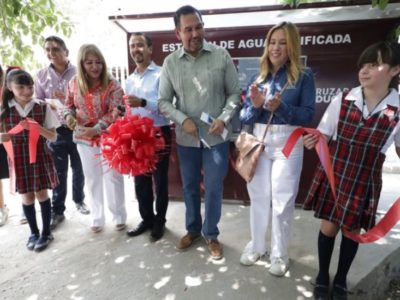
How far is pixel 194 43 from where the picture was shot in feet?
8.89

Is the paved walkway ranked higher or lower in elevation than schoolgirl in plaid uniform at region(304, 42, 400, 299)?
lower

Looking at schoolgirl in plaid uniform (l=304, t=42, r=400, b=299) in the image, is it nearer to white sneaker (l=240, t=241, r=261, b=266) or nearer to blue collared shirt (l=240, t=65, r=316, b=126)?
blue collared shirt (l=240, t=65, r=316, b=126)

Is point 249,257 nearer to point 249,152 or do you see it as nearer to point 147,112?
point 249,152

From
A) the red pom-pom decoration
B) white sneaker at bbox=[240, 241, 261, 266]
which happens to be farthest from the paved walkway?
the red pom-pom decoration

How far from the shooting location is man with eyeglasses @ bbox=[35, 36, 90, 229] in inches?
146

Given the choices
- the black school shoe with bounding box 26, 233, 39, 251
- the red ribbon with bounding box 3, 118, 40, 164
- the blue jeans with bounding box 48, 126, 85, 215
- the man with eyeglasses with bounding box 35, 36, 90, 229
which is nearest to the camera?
the red ribbon with bounding box 3, 118, 40, 164

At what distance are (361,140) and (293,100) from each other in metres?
0.58

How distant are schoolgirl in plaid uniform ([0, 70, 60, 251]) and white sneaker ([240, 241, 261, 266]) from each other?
6.47 ft

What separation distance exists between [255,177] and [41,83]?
2758 mm

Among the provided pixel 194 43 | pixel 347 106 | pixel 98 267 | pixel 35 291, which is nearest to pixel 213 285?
pixel 98 267

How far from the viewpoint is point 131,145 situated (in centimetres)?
284

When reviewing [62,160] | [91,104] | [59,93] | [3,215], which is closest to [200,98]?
[91,104]

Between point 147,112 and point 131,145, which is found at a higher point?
point 147,112

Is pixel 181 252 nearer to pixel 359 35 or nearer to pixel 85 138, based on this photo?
pixel 85 138
